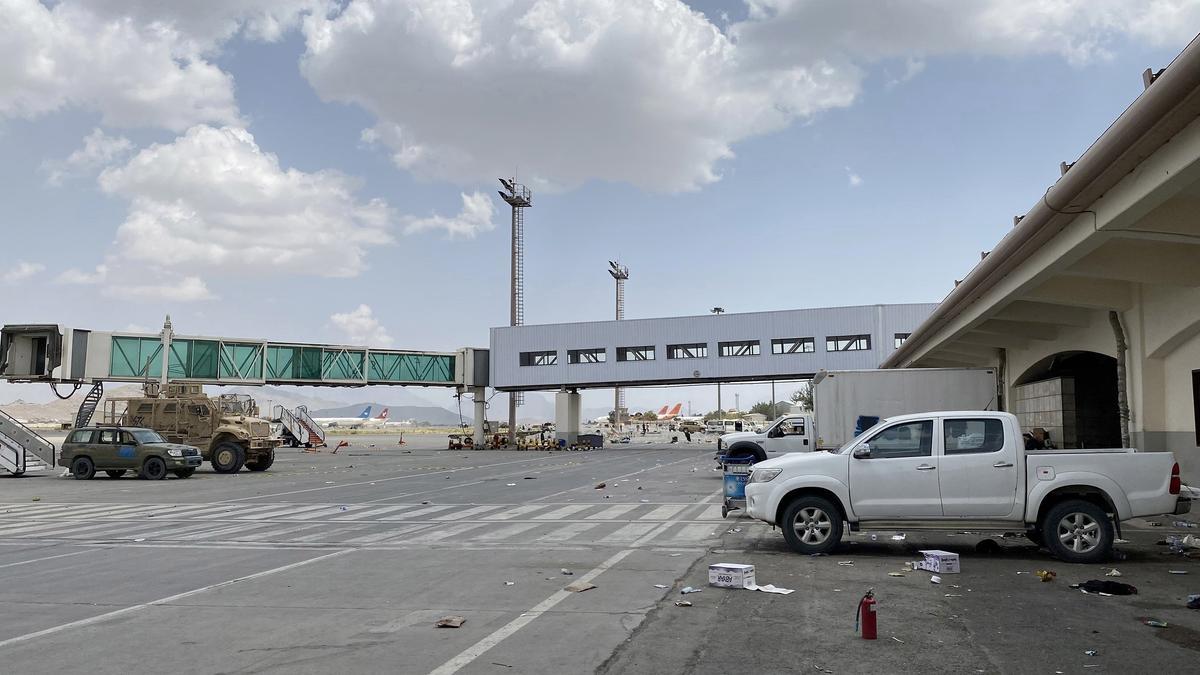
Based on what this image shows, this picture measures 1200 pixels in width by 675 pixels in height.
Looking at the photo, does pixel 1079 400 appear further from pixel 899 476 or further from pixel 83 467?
pixel 83 467

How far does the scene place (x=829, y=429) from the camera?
26219mm

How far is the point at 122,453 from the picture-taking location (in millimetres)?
28297

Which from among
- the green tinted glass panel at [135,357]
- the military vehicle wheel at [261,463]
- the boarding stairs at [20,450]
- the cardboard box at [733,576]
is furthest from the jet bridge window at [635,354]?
the cardboard box at [733,576]

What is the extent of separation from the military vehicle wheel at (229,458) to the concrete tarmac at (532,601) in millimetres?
16183

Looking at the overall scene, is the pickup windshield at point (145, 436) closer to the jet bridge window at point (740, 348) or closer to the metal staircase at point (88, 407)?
the metal staircase at point (88, 407)

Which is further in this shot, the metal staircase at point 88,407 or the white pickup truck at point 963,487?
the metal staircase at point 88,407

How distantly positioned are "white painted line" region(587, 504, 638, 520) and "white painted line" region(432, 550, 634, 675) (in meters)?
6.09

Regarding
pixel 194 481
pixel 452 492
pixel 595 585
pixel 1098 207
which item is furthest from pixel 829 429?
pixel 194 481

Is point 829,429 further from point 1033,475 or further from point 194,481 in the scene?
point 194,481

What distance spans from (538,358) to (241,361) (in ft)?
68.5

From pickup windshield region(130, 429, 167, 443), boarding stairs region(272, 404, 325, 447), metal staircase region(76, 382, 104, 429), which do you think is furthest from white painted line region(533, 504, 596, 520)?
boarding stairs region(272, 404, 325, 447)

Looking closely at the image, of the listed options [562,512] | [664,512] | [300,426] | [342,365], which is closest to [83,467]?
[562,512]

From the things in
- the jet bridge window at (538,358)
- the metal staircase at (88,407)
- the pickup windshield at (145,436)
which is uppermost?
the jet bridge window at (538,358)

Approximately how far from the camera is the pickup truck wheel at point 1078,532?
34.1ft
